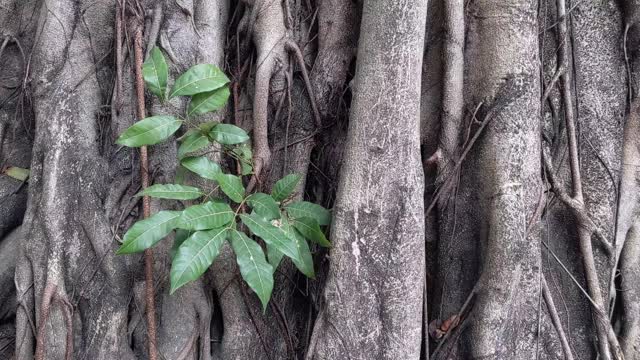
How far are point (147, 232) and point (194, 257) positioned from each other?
151 mm

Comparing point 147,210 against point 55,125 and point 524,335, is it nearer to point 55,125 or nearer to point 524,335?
point 55,125

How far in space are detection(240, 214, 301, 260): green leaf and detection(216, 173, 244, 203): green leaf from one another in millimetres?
90

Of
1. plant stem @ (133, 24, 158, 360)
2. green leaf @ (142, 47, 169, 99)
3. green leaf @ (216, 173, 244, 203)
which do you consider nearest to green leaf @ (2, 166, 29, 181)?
plant stem @ (133, 24, 158, 360)

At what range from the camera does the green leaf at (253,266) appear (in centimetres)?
131

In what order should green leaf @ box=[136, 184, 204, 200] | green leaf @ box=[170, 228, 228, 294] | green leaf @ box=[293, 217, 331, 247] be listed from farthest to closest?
green leaf @ box=[293, 217, 331, 247] → green leaf @ box=[136, 184, 204, 200] → green leaf @ box=[170, 228, 228, 294]

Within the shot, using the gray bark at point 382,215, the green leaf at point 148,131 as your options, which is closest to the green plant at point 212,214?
the green leaf at point 148,131

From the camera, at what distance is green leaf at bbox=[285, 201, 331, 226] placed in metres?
1.53

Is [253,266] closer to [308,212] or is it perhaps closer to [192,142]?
[308,212]

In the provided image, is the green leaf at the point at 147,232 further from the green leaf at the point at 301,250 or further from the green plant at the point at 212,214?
the green leaf at the point at 301,250

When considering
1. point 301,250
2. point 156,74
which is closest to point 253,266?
point 301,250

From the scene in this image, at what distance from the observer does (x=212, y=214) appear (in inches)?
53.0

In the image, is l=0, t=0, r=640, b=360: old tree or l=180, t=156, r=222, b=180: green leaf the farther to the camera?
l=0, t=0, r=640, b=360: old tree

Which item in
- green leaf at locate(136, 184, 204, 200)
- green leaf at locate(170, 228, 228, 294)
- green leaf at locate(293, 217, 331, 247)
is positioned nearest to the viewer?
green leaf at locate(170, 228, 228, 294)

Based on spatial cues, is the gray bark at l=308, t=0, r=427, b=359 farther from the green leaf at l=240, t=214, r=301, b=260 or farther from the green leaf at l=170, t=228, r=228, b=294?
the green leaf at l=170, t=228, r=228, b=294
